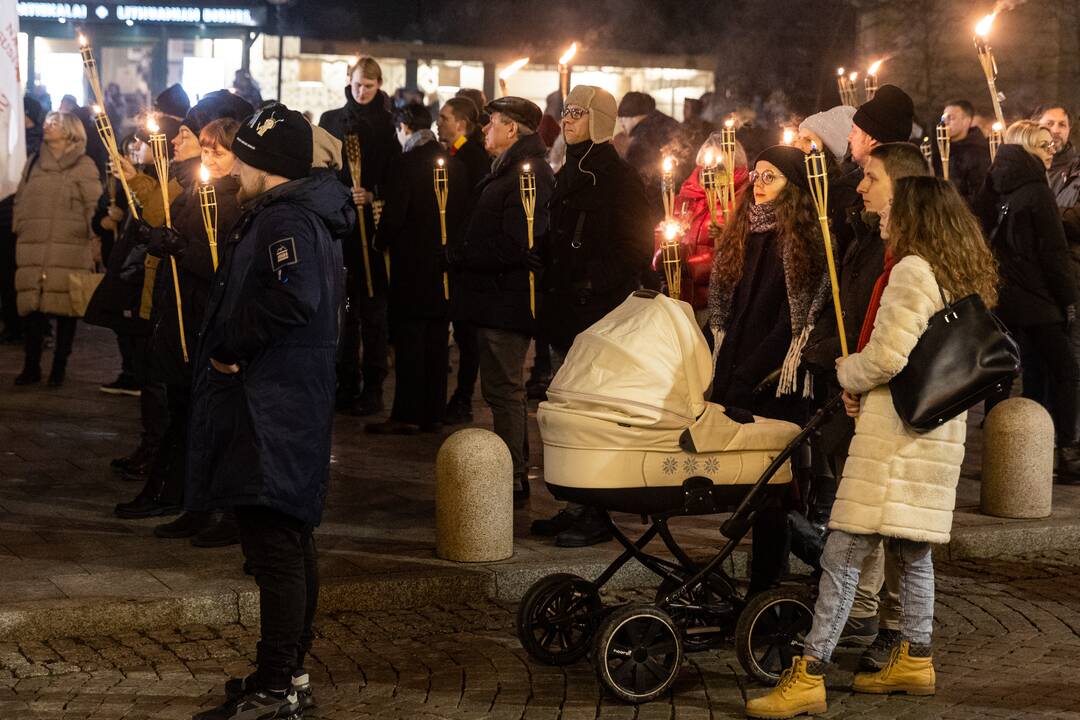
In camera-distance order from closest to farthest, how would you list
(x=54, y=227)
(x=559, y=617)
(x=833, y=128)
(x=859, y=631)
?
(x=559, y=617)
(x=859, y=631)
(x=833, y=128)
(x=54, y=227)

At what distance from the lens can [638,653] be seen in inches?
232

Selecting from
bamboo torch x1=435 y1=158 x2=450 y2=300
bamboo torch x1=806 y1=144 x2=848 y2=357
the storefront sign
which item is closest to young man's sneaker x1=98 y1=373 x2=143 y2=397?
bamboo torch x1=435 y1=158 x2=450 y2=300

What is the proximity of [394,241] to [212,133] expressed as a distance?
3.64m

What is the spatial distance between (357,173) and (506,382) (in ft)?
9.90

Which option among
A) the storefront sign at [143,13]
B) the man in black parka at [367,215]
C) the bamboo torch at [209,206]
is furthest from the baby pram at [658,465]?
the storefront sign at [143,13]

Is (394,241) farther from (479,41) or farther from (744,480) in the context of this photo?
(479,41)

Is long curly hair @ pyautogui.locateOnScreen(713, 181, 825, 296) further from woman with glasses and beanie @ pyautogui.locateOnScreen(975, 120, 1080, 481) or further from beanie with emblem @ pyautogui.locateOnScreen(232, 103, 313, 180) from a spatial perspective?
woman with glasses and beanie @ pyautogui.locateOnScreen(975, 120, 1080, 481)

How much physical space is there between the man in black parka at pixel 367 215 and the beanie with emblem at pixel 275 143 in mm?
5242

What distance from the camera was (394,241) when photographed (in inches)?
434

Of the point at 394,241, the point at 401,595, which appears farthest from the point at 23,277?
the point at 401,595

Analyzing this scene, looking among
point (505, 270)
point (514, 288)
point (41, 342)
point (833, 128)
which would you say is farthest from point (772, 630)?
point (41, 342)

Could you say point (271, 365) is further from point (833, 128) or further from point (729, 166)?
point (833, 128)

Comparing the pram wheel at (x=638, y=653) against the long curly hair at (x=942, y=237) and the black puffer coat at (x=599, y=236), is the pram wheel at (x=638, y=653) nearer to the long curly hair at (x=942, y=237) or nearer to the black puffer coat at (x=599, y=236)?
the long curly hair at (x=942, y=237)

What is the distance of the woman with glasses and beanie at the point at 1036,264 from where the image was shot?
9.69m
